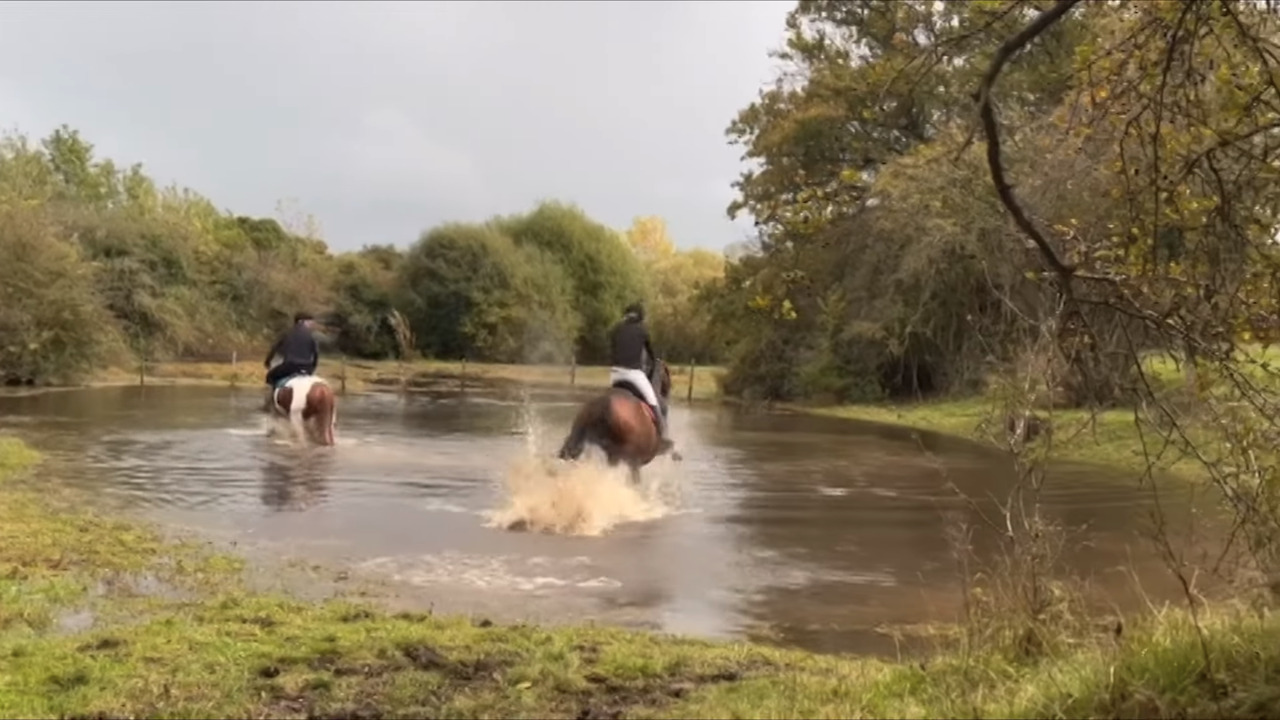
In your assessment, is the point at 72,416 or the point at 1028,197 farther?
the point at 72,416

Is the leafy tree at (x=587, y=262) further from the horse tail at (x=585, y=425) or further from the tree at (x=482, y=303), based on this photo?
the horse tail at (x=585, y=425)

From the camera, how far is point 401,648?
7133 mm

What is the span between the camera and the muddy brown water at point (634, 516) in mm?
9516

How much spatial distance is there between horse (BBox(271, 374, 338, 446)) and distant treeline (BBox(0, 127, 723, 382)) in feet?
59.1

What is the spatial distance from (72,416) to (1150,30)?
2234cm

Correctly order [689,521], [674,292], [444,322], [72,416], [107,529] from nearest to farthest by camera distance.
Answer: [107,529] → [689,521] → [72,416] → [444,322] → [674,292]

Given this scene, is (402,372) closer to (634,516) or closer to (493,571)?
(634,516)

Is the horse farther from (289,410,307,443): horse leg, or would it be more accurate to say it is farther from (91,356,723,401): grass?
(91,356,723,401): grass

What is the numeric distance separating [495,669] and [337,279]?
51.3 metres

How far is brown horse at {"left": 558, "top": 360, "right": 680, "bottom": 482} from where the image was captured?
47.4 ft

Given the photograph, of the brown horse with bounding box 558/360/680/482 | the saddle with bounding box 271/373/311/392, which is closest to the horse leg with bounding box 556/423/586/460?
the brown horse with bounding box 558/360/680/482

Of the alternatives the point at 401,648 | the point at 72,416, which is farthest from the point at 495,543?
the point at 72,416

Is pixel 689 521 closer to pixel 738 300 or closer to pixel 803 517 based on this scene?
pixel 803 517

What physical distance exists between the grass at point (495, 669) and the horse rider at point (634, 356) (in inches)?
264
